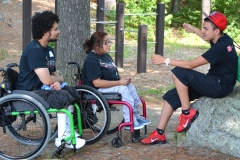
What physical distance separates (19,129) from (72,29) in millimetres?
2385

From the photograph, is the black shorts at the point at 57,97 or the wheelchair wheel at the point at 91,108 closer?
the black shorts at the point at 57,97

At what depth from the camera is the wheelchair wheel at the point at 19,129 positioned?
445cm

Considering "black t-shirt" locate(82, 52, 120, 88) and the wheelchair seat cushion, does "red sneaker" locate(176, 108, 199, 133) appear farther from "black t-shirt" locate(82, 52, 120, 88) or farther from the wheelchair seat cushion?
the wheelchair seat cushion

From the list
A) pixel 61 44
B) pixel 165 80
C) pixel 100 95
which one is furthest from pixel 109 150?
pixel 165 80

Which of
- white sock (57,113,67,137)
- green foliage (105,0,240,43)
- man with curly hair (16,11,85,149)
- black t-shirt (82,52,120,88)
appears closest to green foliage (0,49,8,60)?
green foliage (105,0,240,43)

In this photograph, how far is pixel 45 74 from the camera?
459cm

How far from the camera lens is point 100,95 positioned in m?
4.99

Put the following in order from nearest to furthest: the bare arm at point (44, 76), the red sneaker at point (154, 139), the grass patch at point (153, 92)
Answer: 1. the bare arm at point (44, 76)
2. the red sneaker at point (154, 139)
3. the grass patch at point (153, 92)

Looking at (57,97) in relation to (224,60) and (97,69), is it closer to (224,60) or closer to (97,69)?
(97,69)

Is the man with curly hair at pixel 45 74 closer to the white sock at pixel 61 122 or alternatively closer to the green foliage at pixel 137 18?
the white sock at pixel 61 122

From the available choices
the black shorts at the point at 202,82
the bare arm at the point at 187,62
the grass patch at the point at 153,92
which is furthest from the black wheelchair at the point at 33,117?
the grass patch at the point at 153,92

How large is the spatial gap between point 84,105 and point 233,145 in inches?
66.0

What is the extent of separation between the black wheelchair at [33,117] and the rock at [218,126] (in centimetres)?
94

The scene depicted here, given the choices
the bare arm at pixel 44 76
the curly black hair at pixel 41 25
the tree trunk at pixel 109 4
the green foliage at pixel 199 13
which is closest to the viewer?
the bare arm at pixel 44 76
